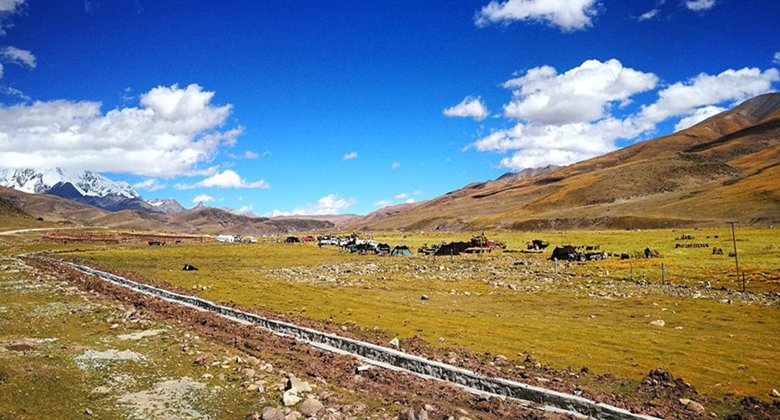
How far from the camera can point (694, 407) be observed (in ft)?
36.5

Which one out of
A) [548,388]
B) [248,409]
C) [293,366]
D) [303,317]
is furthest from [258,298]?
[548,388]

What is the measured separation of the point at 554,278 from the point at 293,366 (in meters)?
29.5

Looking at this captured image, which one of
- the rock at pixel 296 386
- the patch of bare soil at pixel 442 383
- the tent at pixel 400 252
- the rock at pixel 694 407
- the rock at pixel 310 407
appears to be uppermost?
the tent at pixel 400 252

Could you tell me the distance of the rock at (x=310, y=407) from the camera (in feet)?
34.9

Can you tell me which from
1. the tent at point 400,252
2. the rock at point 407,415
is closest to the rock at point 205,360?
the rock at point 407,415

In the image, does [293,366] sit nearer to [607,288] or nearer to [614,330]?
[614,330]

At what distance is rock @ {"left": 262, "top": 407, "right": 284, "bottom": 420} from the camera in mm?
10016

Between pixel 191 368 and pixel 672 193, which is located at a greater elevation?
pixel 672 193

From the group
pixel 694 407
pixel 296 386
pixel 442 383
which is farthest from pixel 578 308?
pixel 296 386

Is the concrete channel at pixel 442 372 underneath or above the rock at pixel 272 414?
underneath

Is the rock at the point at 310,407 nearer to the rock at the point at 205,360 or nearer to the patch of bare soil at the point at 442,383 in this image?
the patch of bare soil at the point at 442,383

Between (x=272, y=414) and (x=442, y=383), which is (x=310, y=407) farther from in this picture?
(x=442, y=383)

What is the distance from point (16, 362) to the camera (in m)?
12.7

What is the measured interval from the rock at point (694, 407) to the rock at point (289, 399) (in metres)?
9.88
